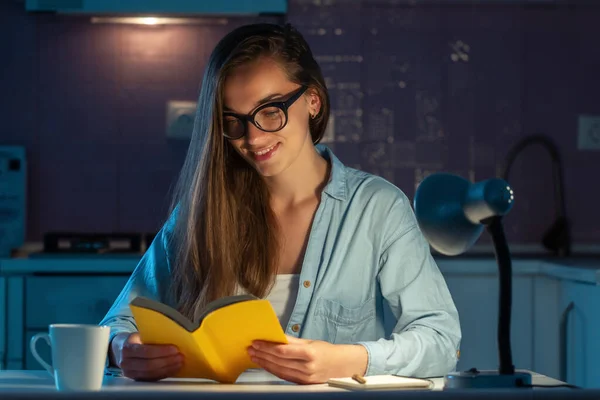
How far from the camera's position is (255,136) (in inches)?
67.7

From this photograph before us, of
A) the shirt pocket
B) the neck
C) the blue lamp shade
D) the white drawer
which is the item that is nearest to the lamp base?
the blue lamp shade

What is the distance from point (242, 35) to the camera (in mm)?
1777

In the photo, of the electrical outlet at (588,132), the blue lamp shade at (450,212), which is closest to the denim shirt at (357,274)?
the blue lamp shade at (450,212)

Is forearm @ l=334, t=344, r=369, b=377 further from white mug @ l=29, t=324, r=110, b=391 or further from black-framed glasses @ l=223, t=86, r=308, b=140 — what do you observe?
black-framed glasses @ l=223, t=86, r=308, b=140

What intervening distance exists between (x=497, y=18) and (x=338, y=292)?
2.04 metres

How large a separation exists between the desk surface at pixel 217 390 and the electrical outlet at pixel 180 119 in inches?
82.0

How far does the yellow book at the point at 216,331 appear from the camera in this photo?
1.23m

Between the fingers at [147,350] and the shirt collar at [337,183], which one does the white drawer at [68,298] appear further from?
the fingers at [147,350]

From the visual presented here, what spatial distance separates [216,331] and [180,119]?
230 cm

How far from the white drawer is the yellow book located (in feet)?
5.31

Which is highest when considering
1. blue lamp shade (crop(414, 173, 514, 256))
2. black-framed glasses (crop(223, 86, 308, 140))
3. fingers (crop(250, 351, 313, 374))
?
black-framed glasses (crop(223, 86, 308, 140))

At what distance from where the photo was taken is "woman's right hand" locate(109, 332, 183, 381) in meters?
1.33

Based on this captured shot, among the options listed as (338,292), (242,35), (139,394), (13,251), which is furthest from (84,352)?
(13,251)

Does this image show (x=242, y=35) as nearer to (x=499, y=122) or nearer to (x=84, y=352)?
(x=84, y=352)
